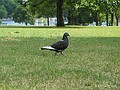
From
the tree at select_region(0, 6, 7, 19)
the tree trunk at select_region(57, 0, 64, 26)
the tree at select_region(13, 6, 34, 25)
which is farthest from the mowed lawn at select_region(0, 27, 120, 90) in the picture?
the tree at select_region(0, 6, 7, 19)

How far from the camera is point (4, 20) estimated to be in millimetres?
130125

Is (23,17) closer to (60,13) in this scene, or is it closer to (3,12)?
Result: (3,12)

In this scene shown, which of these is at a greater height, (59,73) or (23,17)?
(23,17)

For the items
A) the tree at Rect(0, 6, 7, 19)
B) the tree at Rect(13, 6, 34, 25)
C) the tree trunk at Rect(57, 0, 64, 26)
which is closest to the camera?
the tree trunk at Rect(57, 0, 64, 26)

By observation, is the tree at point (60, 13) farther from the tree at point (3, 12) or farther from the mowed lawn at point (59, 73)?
the tree at point (3, 12)

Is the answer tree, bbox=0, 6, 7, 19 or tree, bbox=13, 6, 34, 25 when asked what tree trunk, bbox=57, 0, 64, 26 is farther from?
tree, bbox=0, 6, 7, 19

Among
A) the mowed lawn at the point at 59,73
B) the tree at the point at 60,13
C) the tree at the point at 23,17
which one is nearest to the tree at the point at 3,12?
the tree at the point at 23,17

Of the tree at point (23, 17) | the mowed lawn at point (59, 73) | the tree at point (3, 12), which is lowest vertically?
the mowed lawn at point (59, 73)

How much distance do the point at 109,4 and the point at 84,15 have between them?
80.6 ft

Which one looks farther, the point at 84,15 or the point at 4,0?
the point at 4,0

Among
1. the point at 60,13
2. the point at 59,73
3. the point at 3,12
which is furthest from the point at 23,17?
the point at 59,73

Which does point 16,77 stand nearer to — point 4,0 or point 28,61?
point 28,61

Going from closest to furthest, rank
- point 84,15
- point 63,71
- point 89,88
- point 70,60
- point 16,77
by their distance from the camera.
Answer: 1. point 89,88
2. point 16,77
3. point 63,71
4. point 70,60
5. point 84,15

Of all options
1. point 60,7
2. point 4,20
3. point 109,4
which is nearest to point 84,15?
point 109,4
